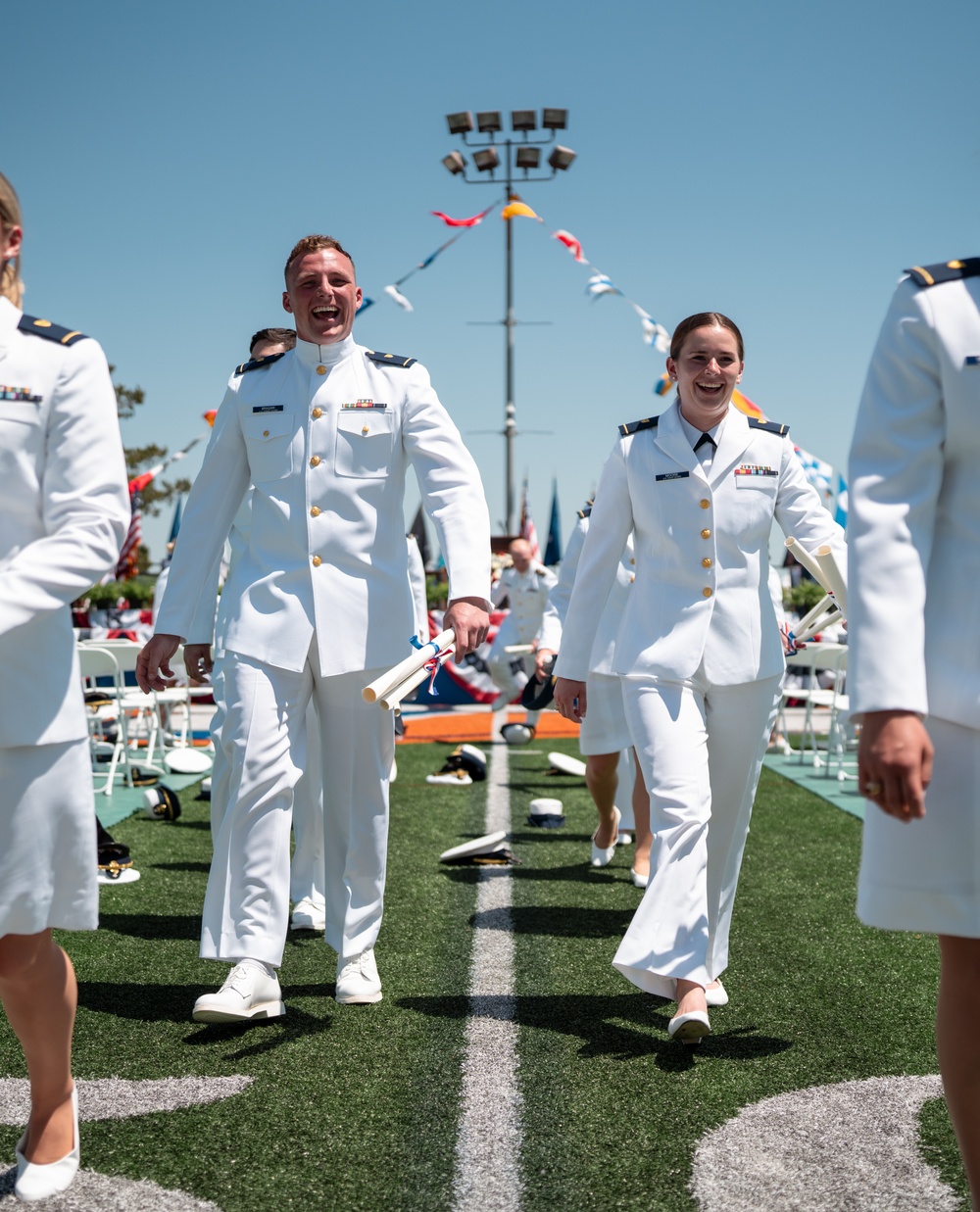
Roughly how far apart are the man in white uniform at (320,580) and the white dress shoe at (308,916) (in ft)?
4.11

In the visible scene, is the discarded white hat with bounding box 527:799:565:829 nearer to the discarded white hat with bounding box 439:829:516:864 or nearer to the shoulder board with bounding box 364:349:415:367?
the discarded white hat with bounding box 439:829:516:864

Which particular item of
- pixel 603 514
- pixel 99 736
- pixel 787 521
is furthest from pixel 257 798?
pixel 99 736

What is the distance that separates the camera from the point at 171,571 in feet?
14.4

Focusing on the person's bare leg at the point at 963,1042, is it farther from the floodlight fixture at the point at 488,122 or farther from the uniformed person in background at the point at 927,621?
the floodlight fixture at the point at 488,122

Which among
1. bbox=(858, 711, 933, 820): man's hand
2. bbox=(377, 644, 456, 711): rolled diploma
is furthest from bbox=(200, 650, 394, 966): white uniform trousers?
bbox=(858, 711, 933, 820): man's hand

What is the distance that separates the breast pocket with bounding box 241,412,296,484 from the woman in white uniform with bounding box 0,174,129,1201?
5.05 ft

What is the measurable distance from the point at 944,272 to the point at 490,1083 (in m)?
2.42

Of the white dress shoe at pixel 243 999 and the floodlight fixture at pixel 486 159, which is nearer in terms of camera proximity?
the white dress shoe at pixel 243 999

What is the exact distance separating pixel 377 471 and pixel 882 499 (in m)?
2.47

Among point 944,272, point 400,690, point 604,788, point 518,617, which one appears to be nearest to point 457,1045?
point 400,690

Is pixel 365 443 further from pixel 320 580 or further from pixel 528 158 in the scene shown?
pixel 528 158

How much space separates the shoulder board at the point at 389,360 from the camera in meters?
4.61

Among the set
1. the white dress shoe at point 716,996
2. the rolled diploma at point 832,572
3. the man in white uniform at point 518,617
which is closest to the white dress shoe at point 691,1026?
the white dress shoe at point 716,996

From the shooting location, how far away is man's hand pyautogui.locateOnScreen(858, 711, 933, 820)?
6.89ft
